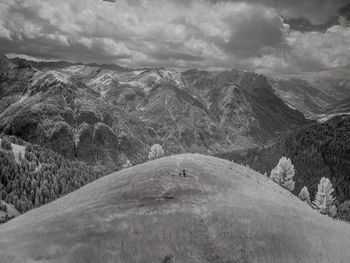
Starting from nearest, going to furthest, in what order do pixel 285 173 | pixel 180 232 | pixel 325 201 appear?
pixel 180 232 < pixel 325 201 < pixel 285 173

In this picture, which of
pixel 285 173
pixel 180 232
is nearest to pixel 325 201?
pixel 285 173

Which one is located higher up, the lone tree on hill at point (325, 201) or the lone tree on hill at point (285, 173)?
the lone tree on hill at point (285, 173)

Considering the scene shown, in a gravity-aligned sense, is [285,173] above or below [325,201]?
above

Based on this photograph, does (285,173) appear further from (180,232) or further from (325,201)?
(180,232)

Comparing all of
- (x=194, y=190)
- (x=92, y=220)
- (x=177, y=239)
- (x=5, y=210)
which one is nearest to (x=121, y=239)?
(x=177, y=239)

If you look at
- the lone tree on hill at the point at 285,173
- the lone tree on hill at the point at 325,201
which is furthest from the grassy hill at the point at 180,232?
the lone tree on hill at the point at 325,201

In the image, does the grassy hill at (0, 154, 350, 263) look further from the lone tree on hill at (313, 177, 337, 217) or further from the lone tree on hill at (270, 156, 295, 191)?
the lone tree on hill at (313, 177, 337, 217)

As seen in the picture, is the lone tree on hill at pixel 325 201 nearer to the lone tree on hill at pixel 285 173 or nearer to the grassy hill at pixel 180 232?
the lone tree on hill at pixel 285 173

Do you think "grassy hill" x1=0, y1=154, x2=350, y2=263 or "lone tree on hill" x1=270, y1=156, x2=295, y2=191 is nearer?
"grassy hill" x1=0, y1=154, x2=350, y2=263

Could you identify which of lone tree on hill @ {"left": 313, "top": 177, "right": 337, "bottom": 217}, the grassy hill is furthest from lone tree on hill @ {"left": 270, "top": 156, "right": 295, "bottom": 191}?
the grassy hill
